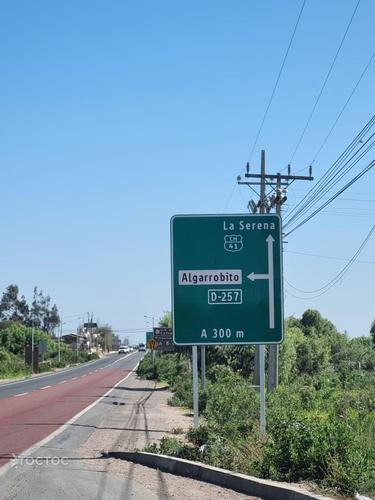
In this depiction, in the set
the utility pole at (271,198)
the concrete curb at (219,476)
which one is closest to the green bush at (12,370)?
the utility pole at (271,198)

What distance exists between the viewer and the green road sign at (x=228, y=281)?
1176cm

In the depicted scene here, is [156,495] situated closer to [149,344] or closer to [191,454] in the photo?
[191,454]

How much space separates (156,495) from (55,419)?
11.5 meters

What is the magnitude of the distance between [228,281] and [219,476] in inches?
141

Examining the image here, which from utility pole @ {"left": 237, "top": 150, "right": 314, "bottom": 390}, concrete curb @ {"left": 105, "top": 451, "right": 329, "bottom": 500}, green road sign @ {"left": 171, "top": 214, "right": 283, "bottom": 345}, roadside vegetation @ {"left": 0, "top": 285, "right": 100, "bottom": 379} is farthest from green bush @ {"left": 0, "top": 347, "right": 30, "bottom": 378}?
green road sign @ {"left": 171, "top": 214, "right": 283, "bottom": 345}

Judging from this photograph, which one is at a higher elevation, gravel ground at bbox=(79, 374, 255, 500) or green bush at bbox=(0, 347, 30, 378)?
gravel ground at bbox=(79, 374, 255, 500)

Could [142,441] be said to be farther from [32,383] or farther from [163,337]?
[32,383]

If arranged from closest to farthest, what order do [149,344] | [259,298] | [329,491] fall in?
[329,491], [259,298], [149,344]

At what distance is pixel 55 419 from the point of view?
19.4 m

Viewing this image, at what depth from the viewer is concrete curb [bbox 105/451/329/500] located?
7865 millimetres

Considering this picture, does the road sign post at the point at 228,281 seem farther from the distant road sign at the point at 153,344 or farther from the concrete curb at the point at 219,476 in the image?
the distant road sign at the point at 153,344

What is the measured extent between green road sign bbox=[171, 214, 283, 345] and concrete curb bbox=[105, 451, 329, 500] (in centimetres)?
208

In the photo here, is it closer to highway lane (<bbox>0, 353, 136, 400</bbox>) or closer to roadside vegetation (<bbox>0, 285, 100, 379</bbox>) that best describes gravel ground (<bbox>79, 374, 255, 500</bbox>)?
highway lane (<bbox>0, 353, 136, 400</bbox>)

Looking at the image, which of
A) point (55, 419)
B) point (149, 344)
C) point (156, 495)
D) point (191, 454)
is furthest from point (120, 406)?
point (149, 344)
